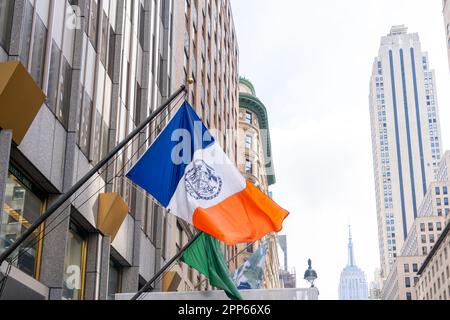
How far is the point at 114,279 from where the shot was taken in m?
24.2

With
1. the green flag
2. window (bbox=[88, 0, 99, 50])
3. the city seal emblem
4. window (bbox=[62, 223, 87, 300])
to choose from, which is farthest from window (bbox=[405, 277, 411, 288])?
the city seal emblem

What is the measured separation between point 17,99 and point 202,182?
154 inches

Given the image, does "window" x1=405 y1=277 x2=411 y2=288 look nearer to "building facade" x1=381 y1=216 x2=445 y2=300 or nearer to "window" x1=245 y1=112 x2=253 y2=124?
"building facade" x1=381 y1=216 x2=445 y2=300

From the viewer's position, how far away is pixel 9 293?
1509cm

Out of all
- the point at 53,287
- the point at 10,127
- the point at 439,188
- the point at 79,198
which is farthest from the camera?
the point at 439,188

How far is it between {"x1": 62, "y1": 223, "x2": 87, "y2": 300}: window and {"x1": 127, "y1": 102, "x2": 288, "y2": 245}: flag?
540 cm

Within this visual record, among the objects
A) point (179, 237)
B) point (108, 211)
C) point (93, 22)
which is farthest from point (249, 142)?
point (108, 211)

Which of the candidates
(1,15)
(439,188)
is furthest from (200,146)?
(439,188)

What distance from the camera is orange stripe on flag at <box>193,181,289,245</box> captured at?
14219mm

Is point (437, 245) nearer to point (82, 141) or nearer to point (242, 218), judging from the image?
point (82, 141)

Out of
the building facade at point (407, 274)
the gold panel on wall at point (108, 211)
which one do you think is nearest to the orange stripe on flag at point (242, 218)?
the gold panel on wall at point (108, 211)

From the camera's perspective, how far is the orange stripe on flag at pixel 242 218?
1422 centimetres
